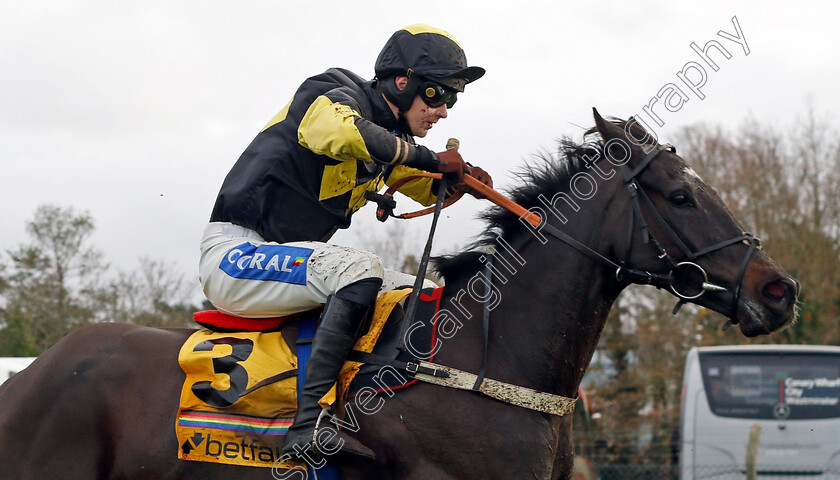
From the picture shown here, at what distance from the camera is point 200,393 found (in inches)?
169

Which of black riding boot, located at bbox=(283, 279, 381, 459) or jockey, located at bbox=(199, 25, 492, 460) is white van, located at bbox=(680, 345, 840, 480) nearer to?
jockey, located at bbox=(199, 25, 492, 460)

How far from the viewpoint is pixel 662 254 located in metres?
4.17

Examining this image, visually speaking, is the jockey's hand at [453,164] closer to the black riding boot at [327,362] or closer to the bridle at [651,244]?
the bridle at [651,244]

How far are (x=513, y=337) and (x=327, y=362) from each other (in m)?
0.96

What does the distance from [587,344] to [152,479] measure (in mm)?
2368

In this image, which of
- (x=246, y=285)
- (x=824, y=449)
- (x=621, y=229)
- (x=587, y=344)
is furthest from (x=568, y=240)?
(x=824, y=449)

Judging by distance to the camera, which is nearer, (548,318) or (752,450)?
(548,318)

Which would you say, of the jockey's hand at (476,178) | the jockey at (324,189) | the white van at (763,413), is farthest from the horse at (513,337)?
the white van at (763,413)

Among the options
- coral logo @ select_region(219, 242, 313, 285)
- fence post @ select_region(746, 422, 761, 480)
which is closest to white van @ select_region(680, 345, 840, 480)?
fence post @ select_region(746, 422, 761, 480)

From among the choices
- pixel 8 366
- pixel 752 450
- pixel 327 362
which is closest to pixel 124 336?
pixel 327 362

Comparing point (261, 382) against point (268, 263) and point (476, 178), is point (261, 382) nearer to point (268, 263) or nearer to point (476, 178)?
point (268, 263)

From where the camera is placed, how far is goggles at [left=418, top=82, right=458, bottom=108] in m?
4.78

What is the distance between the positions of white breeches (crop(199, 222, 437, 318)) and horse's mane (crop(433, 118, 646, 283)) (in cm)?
45

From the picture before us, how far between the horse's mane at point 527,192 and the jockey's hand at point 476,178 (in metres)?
0.12
